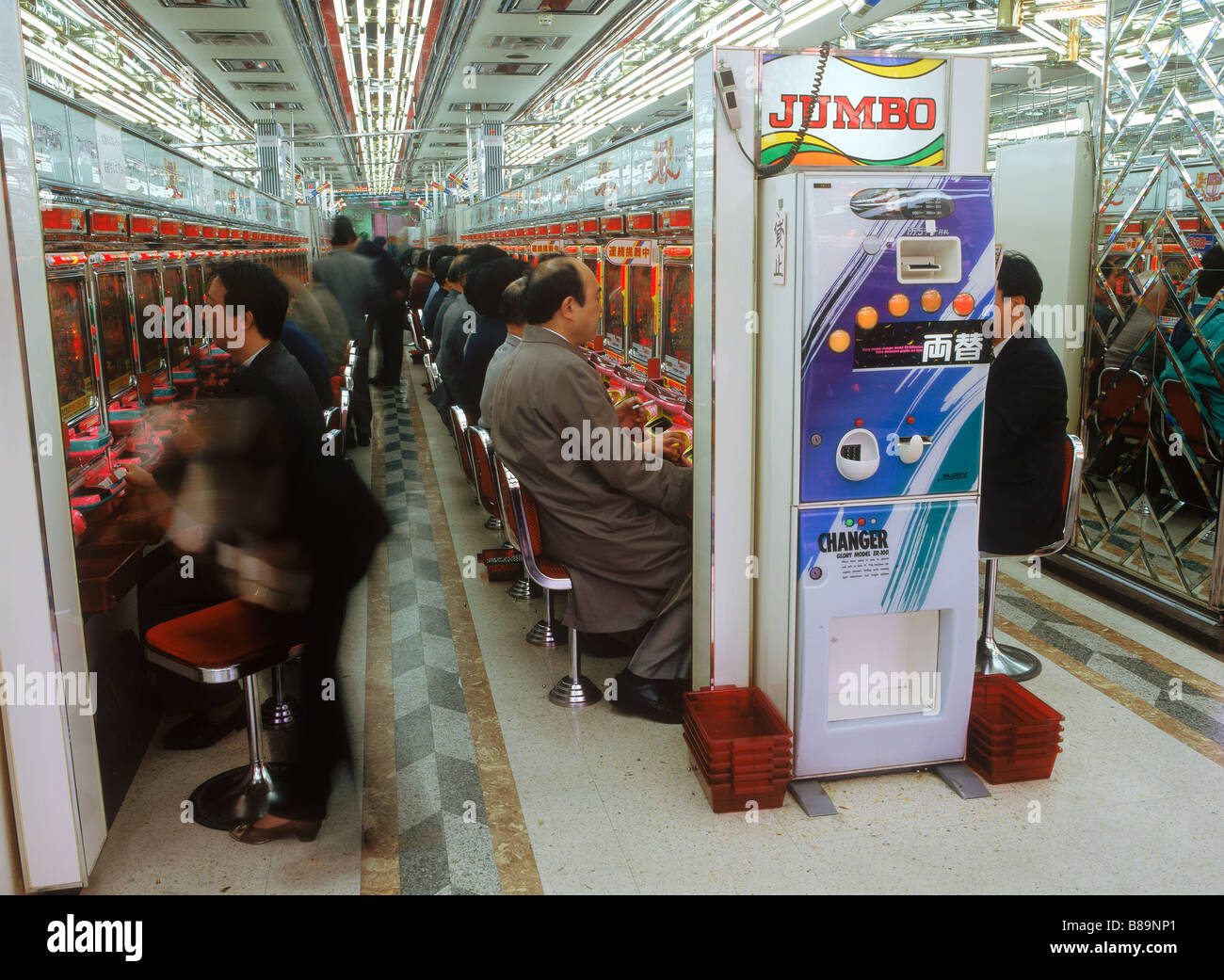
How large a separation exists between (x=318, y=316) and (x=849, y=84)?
3.84m

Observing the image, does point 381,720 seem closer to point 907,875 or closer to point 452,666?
point 452,666

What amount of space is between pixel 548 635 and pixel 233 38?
27.4ft

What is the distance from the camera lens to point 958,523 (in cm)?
251

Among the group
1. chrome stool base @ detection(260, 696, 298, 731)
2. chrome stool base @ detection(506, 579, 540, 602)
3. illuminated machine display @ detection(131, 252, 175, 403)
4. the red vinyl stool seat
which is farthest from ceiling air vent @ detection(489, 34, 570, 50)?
chrome stool base @ detection(260, 696, 298, 731)

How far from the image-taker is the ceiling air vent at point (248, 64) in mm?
10250

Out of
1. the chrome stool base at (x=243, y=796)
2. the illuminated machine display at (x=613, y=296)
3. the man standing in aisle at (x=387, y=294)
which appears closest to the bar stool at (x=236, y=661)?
the chrome stool base at (x=243, y=796)

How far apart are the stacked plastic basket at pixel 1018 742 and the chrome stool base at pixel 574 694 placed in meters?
1.14

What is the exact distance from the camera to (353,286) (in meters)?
6.61

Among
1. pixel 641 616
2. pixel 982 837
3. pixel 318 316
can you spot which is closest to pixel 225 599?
pixel 641 616

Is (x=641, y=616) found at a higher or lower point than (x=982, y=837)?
higher

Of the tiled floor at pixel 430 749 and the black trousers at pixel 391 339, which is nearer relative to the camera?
the tiled floor at pixel 430 749

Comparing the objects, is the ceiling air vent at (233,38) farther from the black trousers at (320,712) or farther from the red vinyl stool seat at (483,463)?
the black trousers at (320,712)

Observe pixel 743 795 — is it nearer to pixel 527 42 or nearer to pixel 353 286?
pixel 353 286

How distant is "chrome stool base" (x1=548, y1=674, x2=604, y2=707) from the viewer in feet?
9.94
